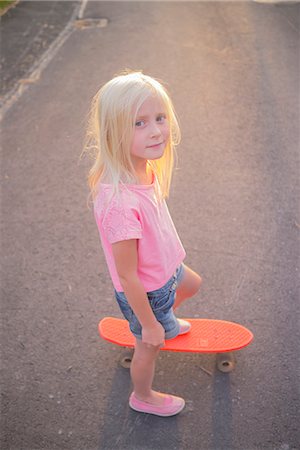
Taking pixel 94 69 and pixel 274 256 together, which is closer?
pixel 274 256

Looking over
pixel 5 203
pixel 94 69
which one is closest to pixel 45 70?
pixel 94 69

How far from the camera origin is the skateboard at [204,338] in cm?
284

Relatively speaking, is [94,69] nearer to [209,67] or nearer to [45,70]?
[45,70]

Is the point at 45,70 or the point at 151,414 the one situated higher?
the point at 45,70

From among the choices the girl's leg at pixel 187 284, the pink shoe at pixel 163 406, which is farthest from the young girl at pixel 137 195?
the pink shoe at pixel 163 406

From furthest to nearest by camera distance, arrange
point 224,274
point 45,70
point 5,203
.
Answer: point 45,70, point 5,203, point 224,274

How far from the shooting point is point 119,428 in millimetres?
2629

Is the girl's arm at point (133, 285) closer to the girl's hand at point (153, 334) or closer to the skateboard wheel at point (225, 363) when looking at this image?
the girl's hand at point (153, 334)

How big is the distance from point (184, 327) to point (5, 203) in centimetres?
214

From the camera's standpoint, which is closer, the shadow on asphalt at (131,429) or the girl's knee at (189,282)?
the shadow on asphalt at (131,429)

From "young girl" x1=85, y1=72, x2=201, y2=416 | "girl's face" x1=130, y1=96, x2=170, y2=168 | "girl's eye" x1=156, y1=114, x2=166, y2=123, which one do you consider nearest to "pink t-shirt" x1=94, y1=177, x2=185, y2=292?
"young girl" x1=85, y1=72, x2=201, y2=416

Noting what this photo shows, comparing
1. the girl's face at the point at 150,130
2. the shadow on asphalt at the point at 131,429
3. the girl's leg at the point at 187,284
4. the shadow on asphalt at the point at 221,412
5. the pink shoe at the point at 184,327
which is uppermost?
the girl's face at the point at 150,130

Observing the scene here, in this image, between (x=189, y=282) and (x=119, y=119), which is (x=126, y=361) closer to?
(x=189, y=282)

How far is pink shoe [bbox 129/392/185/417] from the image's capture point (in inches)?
105
